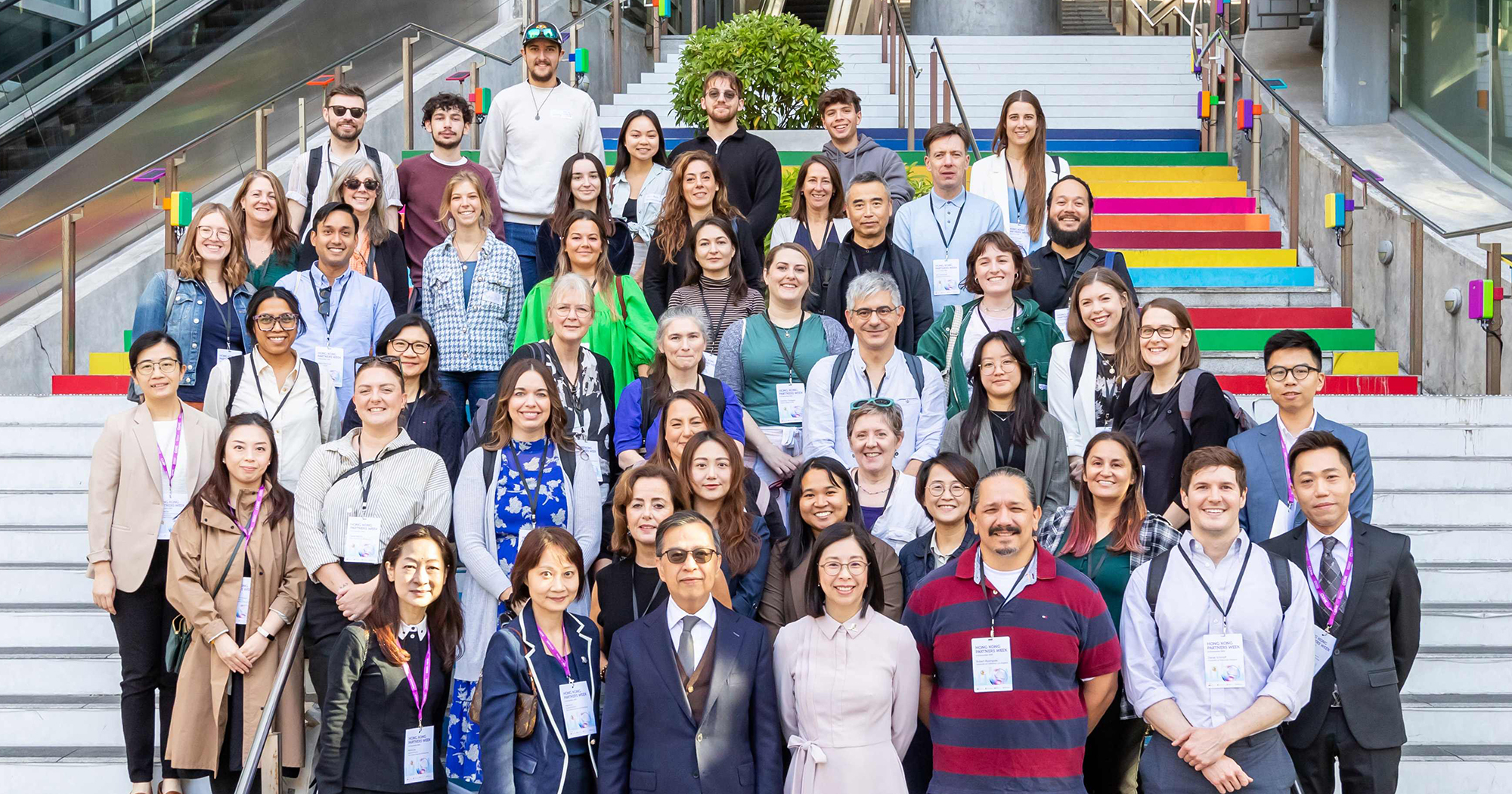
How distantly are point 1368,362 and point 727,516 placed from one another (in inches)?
198

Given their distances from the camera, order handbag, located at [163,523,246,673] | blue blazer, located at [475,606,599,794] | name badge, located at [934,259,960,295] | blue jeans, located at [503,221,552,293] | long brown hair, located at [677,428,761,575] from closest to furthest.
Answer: blue blazer, located at [475,606,599,794] → long brown hair, located at [677,428,761,575] → handbag, located at [163,523,246,673] → name badge, located at [934,259,960,295] → blue jeans, located at [503,221,552,293]

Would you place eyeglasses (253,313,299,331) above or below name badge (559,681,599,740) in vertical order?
above

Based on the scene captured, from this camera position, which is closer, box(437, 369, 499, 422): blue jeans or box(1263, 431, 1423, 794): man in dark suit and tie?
box(1263, 431, 1423, 794): man in dark suit and tie

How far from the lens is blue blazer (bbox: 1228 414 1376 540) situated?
4.79 meters

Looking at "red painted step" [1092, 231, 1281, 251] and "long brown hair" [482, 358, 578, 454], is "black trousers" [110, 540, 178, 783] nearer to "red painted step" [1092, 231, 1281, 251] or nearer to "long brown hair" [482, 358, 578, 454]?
"long brown hair" [482, 358, 578, 454]

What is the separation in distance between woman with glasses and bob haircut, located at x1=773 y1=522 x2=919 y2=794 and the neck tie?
25cm

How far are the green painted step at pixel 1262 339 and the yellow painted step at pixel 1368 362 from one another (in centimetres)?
20

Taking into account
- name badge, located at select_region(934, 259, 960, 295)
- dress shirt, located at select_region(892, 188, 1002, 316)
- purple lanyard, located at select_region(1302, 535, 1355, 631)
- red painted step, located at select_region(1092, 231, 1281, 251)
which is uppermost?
red painted step, located at select_region(1092, 231, 1281, 251)

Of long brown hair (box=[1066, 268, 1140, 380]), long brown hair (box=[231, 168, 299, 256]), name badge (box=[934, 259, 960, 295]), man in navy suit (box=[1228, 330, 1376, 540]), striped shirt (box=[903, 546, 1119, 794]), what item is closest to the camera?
striped shirt (box=[903, 546, 1119, 794])

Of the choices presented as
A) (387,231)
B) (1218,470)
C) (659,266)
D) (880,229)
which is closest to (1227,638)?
(1218,470)

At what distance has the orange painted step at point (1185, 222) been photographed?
10.2 m

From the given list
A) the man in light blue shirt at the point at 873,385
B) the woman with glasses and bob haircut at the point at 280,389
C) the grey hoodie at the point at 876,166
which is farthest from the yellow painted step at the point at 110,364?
the man in light blue shirt at the point at 873,385

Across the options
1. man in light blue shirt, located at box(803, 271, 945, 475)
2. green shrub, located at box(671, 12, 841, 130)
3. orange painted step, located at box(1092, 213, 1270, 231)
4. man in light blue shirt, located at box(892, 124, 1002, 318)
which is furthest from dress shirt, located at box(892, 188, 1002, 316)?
green shrub, located at box(671, 12, 841, 130)

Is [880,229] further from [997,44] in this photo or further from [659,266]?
[997,44]
